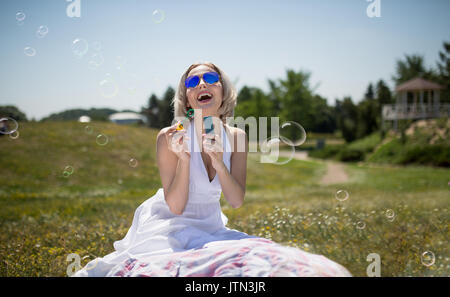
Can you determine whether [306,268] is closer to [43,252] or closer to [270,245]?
[270,245]

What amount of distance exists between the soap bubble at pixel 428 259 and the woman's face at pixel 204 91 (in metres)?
2.87

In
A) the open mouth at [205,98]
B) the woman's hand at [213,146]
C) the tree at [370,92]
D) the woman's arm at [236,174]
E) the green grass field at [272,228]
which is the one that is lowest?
the green grass field at [272,228]

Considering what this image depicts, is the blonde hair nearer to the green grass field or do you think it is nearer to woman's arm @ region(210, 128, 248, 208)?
woman's arm @ region(210, 128, 248, 208)

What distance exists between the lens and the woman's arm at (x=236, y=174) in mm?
3016

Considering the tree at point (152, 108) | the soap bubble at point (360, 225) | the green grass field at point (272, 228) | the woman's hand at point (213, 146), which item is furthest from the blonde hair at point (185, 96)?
the tree at point (152, 108)

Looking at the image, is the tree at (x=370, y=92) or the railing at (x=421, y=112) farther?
the tree at (x=370, y=92)

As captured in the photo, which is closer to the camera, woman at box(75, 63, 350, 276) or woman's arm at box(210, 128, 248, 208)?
woman at box(75, 63, 350, 276)

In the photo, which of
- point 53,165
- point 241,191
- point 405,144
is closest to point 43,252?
point 241,191

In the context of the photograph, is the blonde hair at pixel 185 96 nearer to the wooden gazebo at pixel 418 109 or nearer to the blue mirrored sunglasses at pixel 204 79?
the blue mirrored sunglasses at pixel 204 79

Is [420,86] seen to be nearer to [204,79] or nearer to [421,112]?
[421,112]

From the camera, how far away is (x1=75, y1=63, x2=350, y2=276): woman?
96.2 inches

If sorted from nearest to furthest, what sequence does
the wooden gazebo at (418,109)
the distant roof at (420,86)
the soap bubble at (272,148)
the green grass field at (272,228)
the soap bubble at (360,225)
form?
the green grass field at (272,228)
the soap bubble at (272,148)
the soap bubble at (360,225)
the wooden gazebo at (418,109)
the distant roof at (420,86)

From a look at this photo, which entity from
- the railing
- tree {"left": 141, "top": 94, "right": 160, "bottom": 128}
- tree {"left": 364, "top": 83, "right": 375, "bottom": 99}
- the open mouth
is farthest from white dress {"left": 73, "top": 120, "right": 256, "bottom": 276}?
tree {"left": 364, "top": 83, "right": 375, "bottom": 99}
